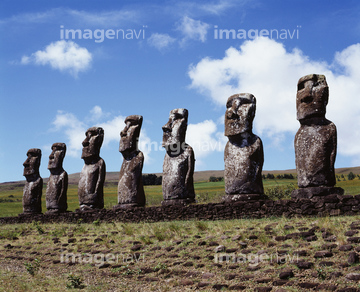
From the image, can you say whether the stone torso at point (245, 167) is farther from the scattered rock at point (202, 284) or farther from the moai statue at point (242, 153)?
the scattered rock at point (202, 284)

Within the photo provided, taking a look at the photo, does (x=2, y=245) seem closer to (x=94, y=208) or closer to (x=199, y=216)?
(x=94, y=208)

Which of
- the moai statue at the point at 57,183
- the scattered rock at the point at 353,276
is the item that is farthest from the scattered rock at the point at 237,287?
the moai statue at the point at 57,183

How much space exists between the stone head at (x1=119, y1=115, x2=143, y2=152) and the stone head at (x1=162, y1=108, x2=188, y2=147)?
5.49ft

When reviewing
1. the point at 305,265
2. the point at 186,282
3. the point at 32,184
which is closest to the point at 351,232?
the point at 305,265

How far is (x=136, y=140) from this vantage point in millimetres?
17688

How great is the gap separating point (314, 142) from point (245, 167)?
224 cm

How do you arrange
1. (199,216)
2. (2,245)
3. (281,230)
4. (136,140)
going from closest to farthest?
(281,230) < (199,216) < (2,245) < (136,140)

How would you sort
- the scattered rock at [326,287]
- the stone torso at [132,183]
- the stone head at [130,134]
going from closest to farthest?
the scattered rock at [326,287]
the stone torso at [132,183]
the stone head at [130,134]

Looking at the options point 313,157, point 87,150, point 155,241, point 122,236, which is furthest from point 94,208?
point 313,157

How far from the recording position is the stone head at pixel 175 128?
1603 cm

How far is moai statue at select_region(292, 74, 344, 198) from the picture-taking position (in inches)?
487

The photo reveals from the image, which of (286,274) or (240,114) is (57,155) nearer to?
(240,114)

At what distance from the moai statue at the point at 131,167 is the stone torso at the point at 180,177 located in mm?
1486

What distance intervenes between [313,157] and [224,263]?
5208 millimetres
